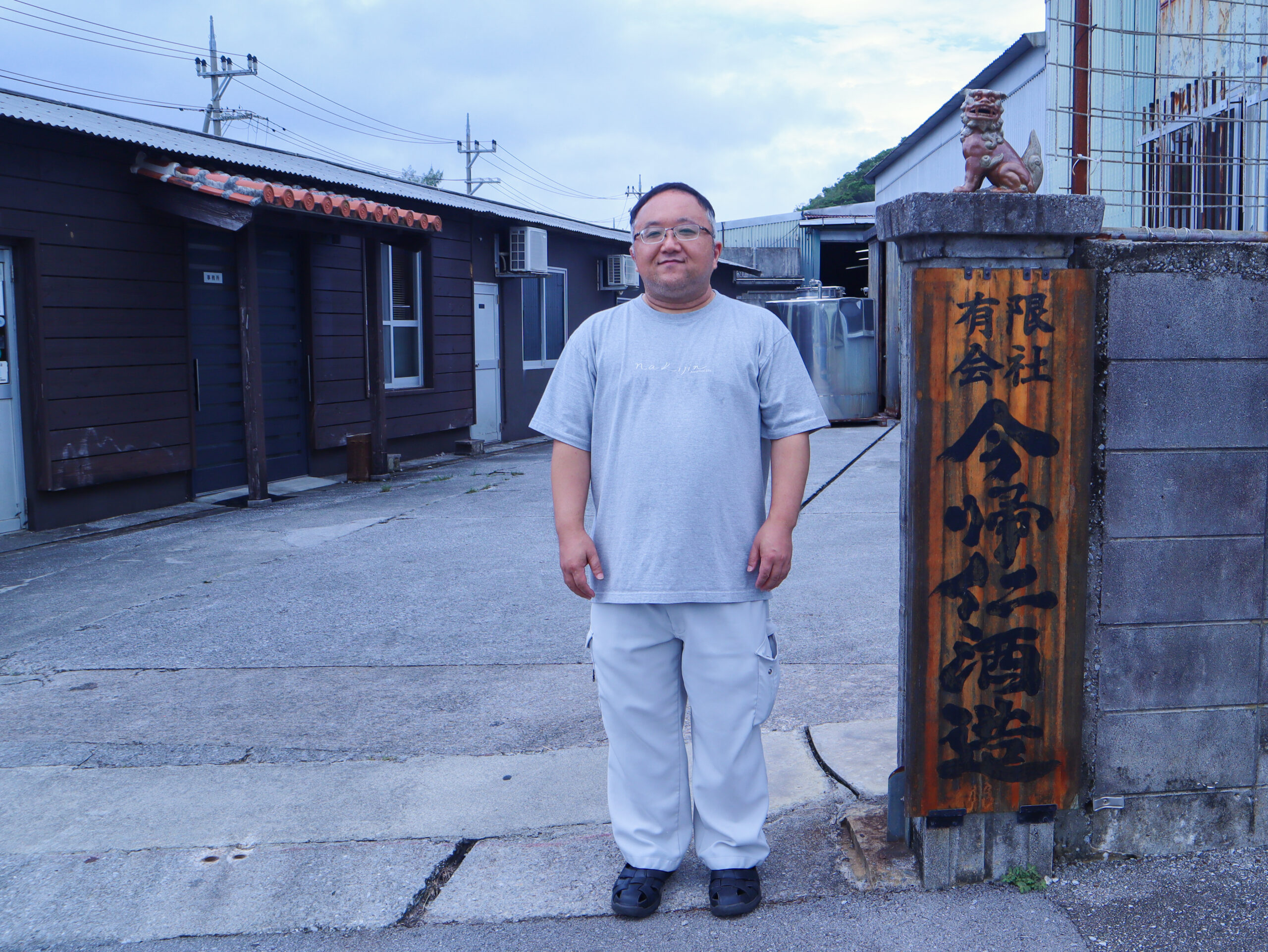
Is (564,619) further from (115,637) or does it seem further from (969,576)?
(969,576)

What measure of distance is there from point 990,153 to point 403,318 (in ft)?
33.5

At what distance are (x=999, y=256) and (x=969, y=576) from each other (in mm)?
787

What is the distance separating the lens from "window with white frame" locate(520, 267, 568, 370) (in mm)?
15109

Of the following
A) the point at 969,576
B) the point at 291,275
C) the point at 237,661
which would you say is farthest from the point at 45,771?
the point at 291,275

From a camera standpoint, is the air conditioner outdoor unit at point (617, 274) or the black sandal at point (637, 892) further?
the air conditioner outdoor unit at point (617, 274)

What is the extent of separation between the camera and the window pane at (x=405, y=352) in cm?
1208

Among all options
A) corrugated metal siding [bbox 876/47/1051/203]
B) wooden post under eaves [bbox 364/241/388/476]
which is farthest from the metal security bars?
wooden post under eaves [bbox 364/241/388/476]

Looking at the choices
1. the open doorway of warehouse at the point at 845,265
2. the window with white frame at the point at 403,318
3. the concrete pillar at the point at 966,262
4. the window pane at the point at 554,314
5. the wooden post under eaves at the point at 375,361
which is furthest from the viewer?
the open doorway of warehouse at the point at 845,265

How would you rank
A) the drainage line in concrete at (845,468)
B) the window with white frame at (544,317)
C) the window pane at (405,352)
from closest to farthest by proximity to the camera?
the drainage line in concrete at (845,468) < the window pane at (405,352) < the window with white frame at (544,317)

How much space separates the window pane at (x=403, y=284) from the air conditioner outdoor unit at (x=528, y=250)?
1863mm

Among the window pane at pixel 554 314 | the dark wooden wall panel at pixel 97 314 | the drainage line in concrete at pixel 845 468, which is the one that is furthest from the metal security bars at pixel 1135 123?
the window pane at pixel 554 314

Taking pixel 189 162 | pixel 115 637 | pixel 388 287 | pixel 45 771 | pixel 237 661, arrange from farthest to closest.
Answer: pixel 388 287 → pixel 189 162 → pixel 115 637 → pixel 237 661 → pixel 45 771

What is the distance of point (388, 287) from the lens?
12.0 meters

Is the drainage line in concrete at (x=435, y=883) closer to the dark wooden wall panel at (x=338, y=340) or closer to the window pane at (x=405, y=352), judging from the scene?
the dark wooden wall panel at (x=338, y=340)
